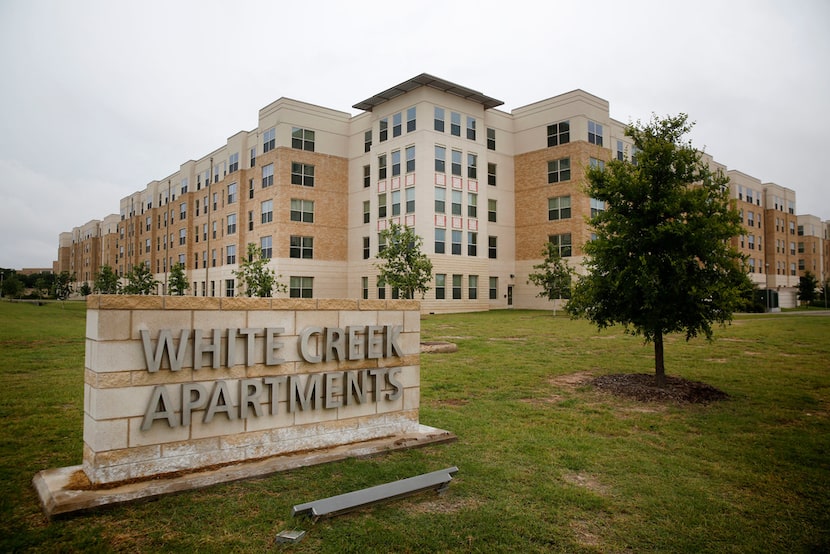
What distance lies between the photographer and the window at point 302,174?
140ft

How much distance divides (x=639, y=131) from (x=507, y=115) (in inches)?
1354

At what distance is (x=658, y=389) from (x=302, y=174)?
37176mm

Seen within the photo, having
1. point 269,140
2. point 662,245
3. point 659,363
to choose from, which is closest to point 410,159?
A: point 269,140

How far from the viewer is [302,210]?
43188 millimetres

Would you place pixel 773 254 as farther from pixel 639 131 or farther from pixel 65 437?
pixel 65 437

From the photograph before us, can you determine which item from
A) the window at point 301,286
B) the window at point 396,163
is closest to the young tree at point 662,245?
the window at point 396,163

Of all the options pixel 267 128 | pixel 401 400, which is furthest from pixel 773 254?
pixel 401 400

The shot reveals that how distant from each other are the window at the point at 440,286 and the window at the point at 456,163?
798cm

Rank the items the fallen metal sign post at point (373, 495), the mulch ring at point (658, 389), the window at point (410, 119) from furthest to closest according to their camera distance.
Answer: the window at point (410, 119) < the mulch ring at point (658, 389) < the fallen metal sign post at point (373, 495)

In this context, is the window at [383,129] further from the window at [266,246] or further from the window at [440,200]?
the window at [266,246]

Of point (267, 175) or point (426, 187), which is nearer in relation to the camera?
point (426, 187)

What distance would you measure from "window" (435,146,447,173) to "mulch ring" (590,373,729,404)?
94.6ft

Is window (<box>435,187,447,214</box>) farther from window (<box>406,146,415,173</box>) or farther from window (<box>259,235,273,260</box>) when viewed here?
window (<box>259,235,273,260</box>)

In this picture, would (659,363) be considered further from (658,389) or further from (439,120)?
(439,120)
